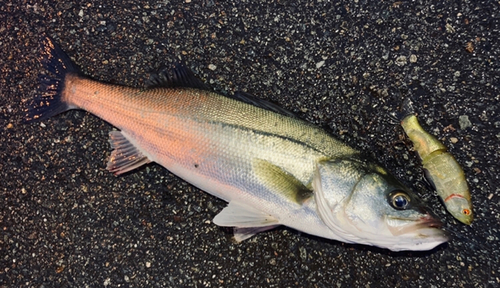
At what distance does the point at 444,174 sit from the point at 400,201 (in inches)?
23.1

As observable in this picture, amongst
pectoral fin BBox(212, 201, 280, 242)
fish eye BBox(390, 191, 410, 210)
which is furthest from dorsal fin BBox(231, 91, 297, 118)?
fish eye BBox(390, 191, 410, 210)

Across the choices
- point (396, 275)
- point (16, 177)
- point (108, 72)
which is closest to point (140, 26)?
point (108, 72)

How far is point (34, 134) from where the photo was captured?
275 centimetres

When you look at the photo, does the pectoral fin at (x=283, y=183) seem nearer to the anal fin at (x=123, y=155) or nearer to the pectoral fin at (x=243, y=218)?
the pectoral fin at (x=243, y=218)

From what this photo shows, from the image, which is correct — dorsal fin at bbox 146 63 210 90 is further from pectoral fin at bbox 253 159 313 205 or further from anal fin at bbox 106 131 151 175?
pectoral fin at bbox 253 159 313 205

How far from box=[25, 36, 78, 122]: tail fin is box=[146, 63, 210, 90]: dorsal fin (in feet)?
2.14

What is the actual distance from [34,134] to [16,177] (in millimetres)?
379

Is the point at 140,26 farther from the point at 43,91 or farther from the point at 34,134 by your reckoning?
the point at 34,134

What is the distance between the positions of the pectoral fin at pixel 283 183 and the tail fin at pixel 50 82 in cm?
162

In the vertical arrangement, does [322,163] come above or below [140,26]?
below

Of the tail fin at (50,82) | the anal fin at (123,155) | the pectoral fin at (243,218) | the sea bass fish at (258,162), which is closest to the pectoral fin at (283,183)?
the sea bass fish at (258,162)

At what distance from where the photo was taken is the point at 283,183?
205 cm

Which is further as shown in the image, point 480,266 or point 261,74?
point 261,74

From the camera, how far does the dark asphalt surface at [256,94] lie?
7.78ft
